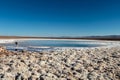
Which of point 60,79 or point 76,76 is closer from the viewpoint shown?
point 60,79

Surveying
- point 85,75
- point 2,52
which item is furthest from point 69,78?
point 2,52

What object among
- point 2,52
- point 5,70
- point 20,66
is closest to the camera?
point 5,70

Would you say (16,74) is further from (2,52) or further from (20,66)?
(2,52)

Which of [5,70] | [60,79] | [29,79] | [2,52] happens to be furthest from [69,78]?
[2,52]

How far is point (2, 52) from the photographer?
13.8m

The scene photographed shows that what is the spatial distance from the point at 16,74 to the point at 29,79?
2.61 feet

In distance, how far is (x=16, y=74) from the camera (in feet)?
23.9

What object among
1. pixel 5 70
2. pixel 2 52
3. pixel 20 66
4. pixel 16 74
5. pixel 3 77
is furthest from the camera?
pixel 2 52

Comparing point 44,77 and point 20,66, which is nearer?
point 44,77

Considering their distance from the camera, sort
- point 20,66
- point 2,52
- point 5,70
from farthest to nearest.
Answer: point 2,52
point 20,66
point 5,70

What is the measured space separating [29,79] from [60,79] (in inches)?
44.5

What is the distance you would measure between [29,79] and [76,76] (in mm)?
1865

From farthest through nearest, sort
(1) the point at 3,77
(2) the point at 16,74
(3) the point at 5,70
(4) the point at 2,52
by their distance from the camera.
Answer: (4) the point at 2,52 < (3) the point at 5,70 < (2) the point at 16,74 < (1) the point at 3,77

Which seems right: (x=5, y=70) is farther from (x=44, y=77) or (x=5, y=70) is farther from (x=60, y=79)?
(x=60, y=79)
